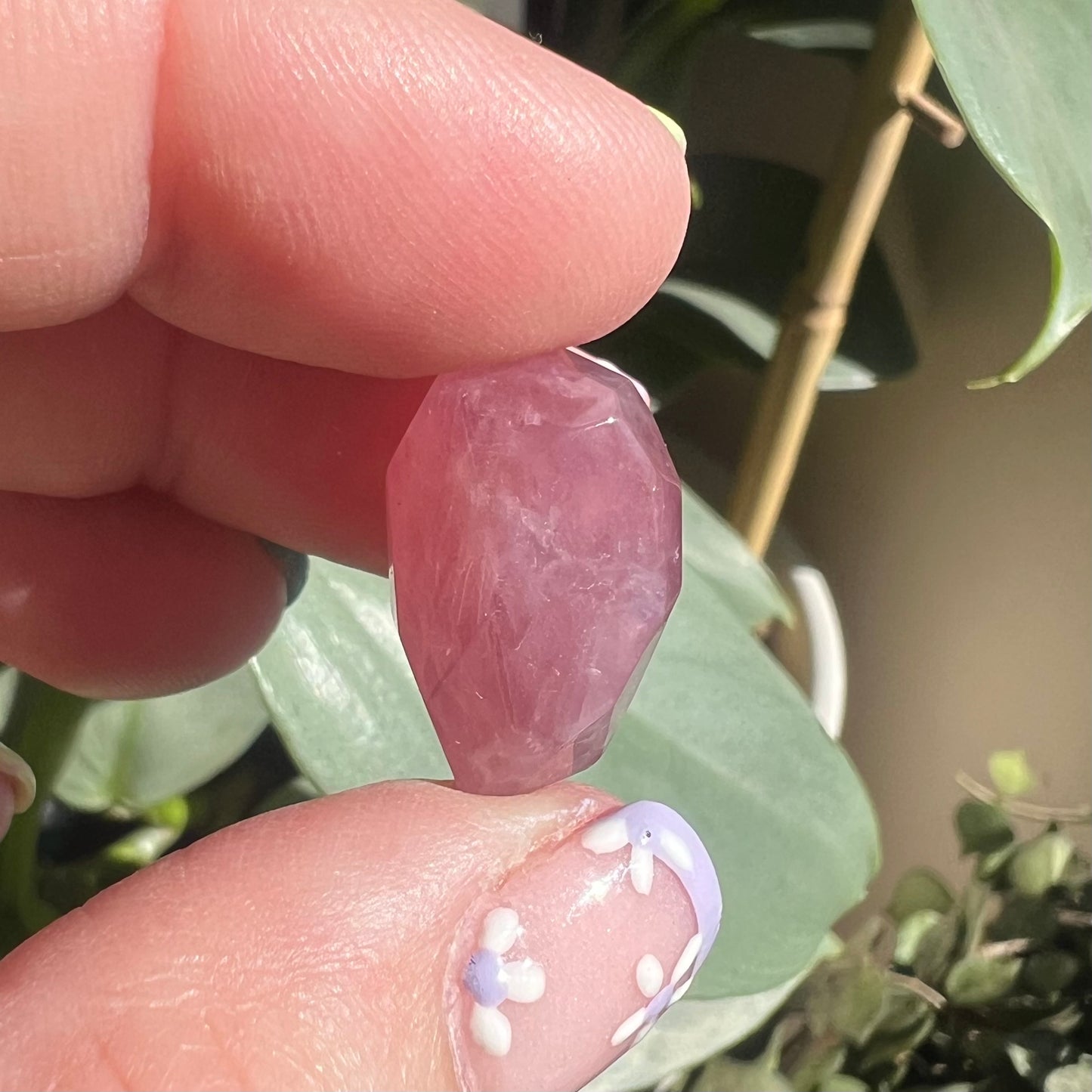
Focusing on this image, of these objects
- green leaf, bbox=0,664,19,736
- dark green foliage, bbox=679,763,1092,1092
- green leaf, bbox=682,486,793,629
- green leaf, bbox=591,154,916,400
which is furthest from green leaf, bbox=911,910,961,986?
green leaf, bbox=0,664,19,736

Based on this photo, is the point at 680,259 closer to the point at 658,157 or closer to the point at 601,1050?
the point at 658,157

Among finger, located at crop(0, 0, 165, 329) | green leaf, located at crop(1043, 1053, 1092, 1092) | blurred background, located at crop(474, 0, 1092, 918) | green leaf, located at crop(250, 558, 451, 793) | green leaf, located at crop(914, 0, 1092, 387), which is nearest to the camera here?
finger, located at crop(0, 0, 165, 329)

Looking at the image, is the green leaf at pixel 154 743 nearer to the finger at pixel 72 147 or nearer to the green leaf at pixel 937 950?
the finger at pixel 72 147

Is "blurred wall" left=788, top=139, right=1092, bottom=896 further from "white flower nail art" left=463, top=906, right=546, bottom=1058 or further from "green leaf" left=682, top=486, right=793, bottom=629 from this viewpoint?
"white flower nail art" left=463, top=906, right=546, bottom=1058

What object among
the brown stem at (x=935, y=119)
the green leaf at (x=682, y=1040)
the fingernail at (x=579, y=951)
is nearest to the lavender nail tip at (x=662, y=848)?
the fingernail at (x=579, y=951)

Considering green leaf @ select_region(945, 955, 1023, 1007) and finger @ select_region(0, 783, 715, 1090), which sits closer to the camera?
finger @ select_region(0, 783, 715, 1090)

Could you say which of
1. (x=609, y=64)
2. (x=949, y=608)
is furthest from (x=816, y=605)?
(x=609, y=64)
